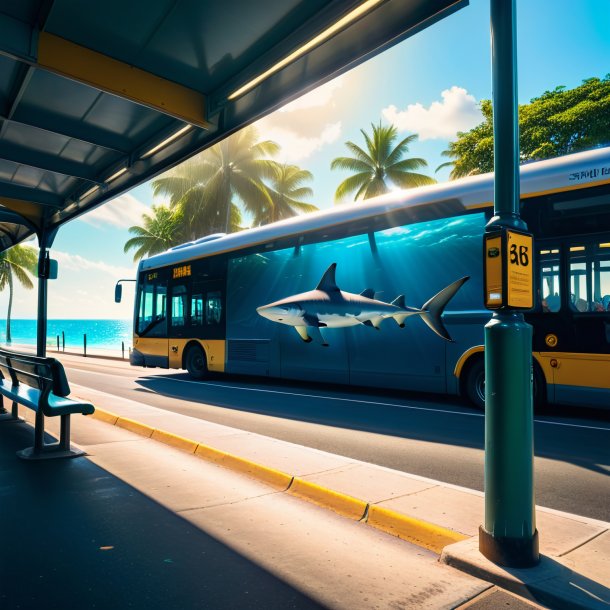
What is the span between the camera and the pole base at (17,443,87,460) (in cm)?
561

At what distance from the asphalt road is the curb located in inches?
52.0

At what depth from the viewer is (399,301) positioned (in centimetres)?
981

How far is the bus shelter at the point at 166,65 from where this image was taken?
4258 millimetres

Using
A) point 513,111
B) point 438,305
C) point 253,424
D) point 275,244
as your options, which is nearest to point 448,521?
point 513,111

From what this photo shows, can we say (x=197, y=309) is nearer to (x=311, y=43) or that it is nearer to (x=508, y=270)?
(x=311, y=43)

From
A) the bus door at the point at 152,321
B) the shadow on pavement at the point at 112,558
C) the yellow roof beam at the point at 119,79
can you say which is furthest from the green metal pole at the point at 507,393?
the bus door at the point at 152,321

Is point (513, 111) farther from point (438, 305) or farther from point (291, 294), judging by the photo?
point (291, 294)

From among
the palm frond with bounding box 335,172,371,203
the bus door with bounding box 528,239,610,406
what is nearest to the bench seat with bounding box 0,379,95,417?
the bus door with bounding box 528,239,610,406

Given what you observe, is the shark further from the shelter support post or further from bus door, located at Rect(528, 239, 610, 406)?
the shelter support post

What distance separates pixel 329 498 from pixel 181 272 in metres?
11.4

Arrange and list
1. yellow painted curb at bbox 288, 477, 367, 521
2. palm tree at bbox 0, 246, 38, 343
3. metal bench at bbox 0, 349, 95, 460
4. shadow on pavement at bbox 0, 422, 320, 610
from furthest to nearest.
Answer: palm tree at bbox 0, 246, 38, 343, metal bench at bbox 0, 349, 95, 460, yellow painted curb at bbox 288, 477, 367, 521, shadow on pavement at bbox 0, 422, 320, 610

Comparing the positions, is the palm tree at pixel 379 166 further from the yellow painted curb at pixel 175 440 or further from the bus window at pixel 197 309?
the yellow painted curb at pixel 175 440

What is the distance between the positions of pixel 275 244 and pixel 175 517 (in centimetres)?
882

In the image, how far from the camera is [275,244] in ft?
40.4
